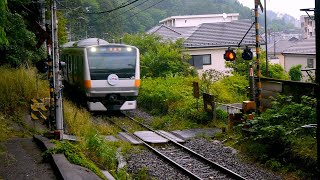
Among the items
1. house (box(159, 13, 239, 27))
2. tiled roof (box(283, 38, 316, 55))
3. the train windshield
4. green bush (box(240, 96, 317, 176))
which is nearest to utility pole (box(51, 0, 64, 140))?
green bush (box(240, 96, 317, 176))

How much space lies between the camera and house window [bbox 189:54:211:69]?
32.6m

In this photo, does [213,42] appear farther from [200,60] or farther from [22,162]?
[22,162]

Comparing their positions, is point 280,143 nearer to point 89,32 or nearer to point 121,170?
point 121,170

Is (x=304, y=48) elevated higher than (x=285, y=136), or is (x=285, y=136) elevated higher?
(x=304, y=48)

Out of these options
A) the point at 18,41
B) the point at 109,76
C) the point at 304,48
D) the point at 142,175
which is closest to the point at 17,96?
the point at 109,76

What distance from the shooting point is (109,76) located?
691 inches

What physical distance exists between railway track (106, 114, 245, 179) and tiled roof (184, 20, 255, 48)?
67.2ft

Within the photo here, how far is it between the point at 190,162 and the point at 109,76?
279 inches

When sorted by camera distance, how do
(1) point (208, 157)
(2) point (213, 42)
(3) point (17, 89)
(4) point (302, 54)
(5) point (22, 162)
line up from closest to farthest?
(5) point (22, 162) → (1) point (208, 157) → (3) point (17, 89) → (2) point (213, 42) → (4) point (302, 54)

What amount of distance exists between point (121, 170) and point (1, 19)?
13.0 feet

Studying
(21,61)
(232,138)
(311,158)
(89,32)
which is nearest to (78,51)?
(21,61)

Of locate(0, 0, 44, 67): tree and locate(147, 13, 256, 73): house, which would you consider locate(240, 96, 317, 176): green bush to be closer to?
locate(0, 0, 44, 67): tree

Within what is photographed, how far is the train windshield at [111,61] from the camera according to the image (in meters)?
17.5

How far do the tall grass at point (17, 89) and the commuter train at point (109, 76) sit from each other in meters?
1.73
